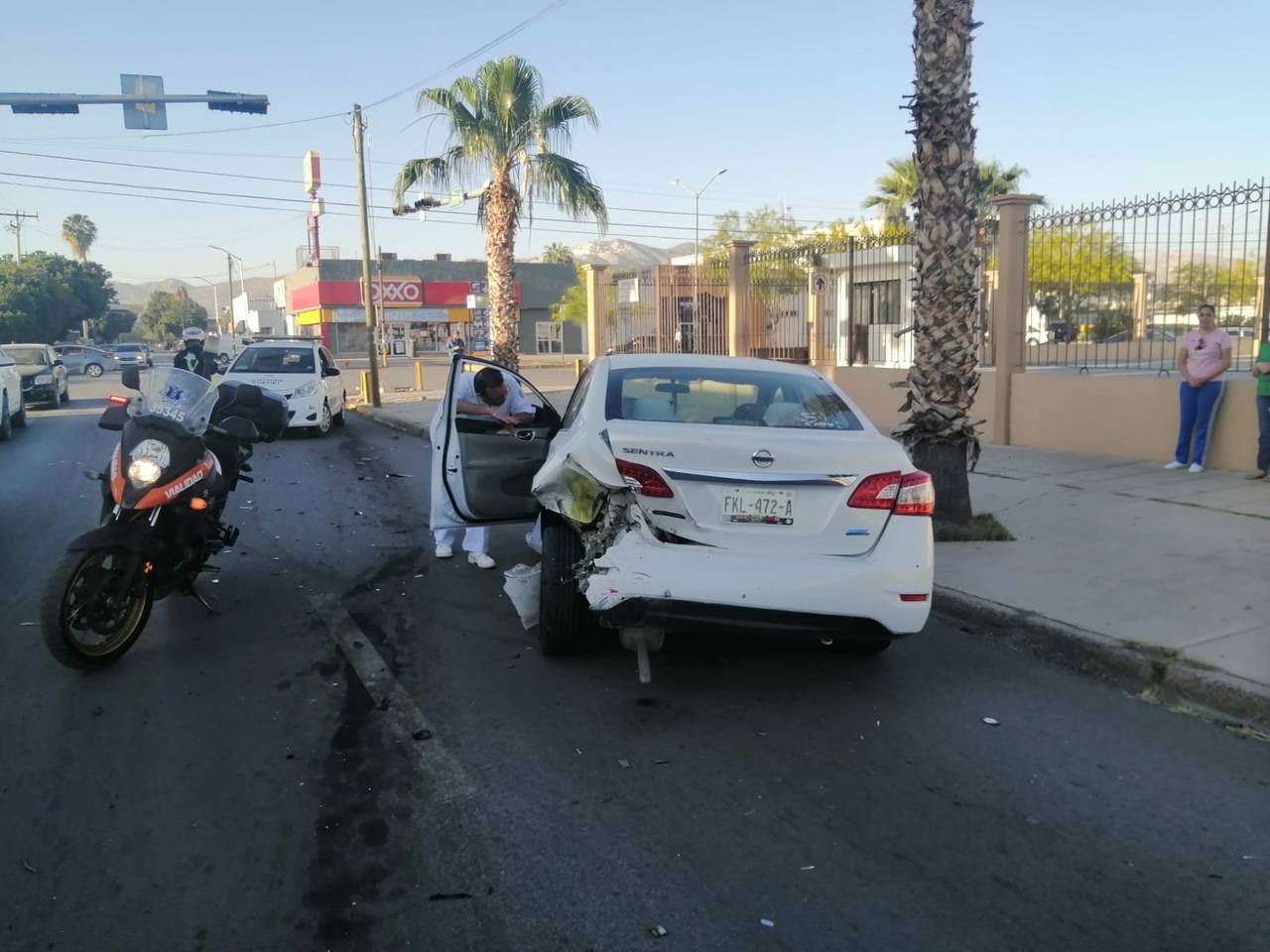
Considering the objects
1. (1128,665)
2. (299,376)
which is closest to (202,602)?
(1128,665)

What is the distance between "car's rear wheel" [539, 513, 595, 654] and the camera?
17.0ft

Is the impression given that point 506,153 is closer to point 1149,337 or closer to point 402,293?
point 1149,337

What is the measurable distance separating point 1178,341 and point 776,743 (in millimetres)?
8633

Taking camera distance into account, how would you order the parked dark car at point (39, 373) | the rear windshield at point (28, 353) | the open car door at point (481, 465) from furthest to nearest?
the rear windshield at point (28, 353), the parked dark car at point (39, 373), the open car door at point (481, 465)

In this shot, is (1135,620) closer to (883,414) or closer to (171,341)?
(883,414)

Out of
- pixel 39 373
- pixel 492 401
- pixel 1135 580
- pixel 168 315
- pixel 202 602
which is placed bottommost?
pixel 1135 580

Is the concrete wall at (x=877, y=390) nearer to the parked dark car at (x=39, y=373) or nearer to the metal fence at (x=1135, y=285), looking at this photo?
the metal fence at (x=1135, y=285)

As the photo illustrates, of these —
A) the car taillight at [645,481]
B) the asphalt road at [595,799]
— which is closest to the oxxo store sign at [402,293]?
the asphalt road at [595,799]

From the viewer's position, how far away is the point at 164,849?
11.8 feet

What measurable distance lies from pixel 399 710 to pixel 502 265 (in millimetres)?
18699

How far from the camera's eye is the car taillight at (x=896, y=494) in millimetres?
4688

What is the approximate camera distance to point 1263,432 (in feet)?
32.7

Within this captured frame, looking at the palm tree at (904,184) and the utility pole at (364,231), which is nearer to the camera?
the utility pole at (364,231)

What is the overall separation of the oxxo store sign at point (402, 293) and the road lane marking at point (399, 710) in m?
59.9
